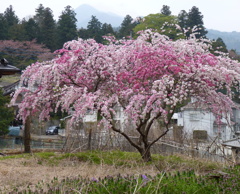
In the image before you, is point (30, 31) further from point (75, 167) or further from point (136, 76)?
point (75, 167)

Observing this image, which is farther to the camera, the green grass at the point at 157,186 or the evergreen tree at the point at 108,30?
the evergreen tree at the point at 108,30

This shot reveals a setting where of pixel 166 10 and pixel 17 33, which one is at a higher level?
pixel 166 10

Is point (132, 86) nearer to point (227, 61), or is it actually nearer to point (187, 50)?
point (187, 50)

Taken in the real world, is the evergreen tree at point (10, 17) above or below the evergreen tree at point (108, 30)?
above

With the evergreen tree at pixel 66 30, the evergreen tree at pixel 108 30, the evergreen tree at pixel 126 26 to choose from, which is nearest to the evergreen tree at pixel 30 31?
the evergreen tree at pixel 66 30

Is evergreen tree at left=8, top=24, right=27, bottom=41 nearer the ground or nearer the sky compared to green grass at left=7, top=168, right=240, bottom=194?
nearer the sky

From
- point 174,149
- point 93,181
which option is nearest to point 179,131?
point 174,149

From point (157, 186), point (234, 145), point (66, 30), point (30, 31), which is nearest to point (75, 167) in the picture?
point (157, 186)

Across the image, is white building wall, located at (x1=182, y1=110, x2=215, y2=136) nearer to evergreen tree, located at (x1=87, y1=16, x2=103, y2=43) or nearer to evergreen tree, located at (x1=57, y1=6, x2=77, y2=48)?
evergreen tree, located at (x1=87, y1=16, x2=103, y2=43)

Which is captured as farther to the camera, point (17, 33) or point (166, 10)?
point (166, 10)

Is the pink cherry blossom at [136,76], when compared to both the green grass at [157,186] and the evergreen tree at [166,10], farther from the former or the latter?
the evergreen tree at [166,10]

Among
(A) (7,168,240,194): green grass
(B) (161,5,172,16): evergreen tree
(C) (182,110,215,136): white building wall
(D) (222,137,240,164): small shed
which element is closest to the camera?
(A) (7,168,240,194): green grass

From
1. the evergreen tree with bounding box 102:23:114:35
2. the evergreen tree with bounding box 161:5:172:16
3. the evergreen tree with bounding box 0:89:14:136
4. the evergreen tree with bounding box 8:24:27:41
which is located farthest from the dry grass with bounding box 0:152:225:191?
the evergreen tree with bounding box 161:5:172:16

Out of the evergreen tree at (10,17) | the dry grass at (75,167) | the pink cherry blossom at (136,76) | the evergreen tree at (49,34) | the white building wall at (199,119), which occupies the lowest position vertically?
the dry grass at (75,167)
